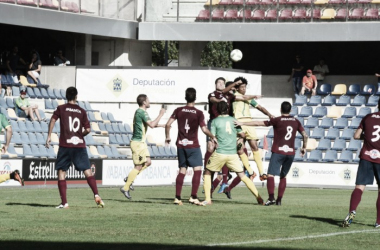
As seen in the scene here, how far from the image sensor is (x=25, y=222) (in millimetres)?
13078

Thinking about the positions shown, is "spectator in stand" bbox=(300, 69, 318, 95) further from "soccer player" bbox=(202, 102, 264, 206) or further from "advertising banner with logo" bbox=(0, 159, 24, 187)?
"soccer player" bbox=(202, 102, 264, 206)

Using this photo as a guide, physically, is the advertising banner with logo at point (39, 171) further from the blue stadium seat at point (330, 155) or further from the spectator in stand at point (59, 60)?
the blue stadium seat at point (330, 155)

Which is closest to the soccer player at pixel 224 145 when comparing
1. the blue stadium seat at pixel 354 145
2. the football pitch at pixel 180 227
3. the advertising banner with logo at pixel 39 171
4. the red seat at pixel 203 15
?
the football pitch at pixel 180 227

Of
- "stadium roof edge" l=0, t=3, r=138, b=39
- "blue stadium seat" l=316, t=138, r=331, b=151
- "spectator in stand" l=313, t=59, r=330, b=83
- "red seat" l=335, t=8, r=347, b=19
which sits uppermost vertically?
"red seat" l=335, t=8, r=347, b=19

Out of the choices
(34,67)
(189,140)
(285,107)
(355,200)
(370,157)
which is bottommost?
(355,200)

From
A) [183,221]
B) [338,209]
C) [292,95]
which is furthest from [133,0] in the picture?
[183,221]

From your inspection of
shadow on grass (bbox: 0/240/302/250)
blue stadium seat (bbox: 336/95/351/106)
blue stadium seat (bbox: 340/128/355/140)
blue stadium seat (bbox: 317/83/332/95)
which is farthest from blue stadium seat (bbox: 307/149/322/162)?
shadow on grass (bbox: 0/240/302/250)

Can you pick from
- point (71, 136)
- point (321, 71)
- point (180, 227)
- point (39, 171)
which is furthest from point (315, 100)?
point (180, 227)

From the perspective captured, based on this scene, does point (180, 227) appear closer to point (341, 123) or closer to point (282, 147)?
point (282, 147)

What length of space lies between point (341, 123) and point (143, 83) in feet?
29.0

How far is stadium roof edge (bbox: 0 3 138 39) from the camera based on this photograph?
109 ft

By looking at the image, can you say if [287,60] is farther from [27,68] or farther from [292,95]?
[27,68]

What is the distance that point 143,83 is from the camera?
37.5 metres

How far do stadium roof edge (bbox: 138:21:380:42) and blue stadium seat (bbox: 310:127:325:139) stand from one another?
13.4 ft
